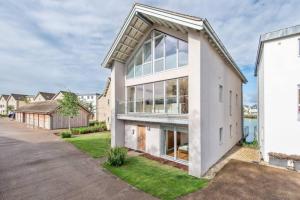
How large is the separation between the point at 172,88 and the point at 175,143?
367 centimetres

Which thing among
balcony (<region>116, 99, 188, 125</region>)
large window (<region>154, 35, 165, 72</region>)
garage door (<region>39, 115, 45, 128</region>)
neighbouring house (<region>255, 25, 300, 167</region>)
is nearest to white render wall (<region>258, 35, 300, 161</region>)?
neighbouring house (<region>255, 25, 300, 167</region>)

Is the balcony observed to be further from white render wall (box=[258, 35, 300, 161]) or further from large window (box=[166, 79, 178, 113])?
white render wall (box=[258, 35, 300, 161])

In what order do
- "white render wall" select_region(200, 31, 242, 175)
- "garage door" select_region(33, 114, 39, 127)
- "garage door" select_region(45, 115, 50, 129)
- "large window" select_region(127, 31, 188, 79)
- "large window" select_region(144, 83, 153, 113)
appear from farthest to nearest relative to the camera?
"garage door" select_region(33, 114, 39, 127), "garage door" select_region(45, 115, 50, 129), "large window" select_region(144, 83, 153, 113), "large window" select_region(127, 31, 188, 79), "white render wall" select_region(200, 31, 242, 175)

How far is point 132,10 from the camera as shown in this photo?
11.6 m

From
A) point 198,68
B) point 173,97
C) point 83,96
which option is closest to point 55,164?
point 173,97

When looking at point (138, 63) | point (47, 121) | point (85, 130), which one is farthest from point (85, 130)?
point (138, 63)

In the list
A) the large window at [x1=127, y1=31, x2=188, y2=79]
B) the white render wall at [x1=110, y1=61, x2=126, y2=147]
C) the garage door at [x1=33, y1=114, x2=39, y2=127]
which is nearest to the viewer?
the large window at [x1=127, y1=31, x2=188, y2=79]

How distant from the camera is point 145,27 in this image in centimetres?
1284

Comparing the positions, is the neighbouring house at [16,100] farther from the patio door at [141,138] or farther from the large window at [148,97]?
the large window at [148,97]

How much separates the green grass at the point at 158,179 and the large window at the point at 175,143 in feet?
4.22

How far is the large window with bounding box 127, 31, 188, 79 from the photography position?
11.0m

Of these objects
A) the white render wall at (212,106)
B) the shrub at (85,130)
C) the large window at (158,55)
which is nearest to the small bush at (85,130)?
the shrub at (85,130)

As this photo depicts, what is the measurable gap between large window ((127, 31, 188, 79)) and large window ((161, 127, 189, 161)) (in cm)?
426

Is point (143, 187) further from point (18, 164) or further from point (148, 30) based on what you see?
point (148, 30)
